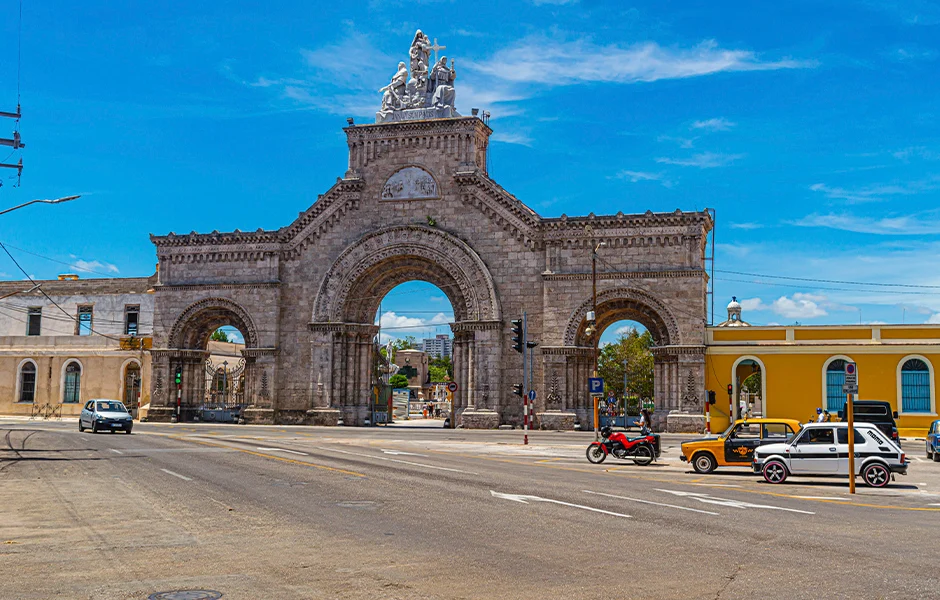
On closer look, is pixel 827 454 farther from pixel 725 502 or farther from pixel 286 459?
pixel 286 459

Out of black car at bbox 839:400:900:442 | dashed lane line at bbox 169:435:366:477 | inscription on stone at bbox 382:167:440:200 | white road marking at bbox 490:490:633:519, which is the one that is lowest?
dashed lane line at bbox 169:435:366:477

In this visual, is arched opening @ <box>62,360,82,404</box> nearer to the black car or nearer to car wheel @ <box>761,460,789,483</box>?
the black car

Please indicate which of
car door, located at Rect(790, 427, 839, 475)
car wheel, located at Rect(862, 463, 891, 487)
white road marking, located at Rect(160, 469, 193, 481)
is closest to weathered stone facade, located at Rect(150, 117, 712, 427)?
car door, located at Rect(790, 427, 839, 475)

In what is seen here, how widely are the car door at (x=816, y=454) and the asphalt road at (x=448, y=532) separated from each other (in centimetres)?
42

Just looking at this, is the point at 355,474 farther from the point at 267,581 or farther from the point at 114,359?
the point at 114,359

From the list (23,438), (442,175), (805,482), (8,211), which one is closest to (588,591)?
(805,482)

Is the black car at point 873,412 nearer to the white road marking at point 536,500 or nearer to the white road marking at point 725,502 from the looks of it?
the white road marking at point 725,502

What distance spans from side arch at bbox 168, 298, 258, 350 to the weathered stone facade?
10 cm

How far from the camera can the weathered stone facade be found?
45594mm

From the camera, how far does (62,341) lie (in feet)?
199

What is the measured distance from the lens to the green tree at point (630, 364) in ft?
281

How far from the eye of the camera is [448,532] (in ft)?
41.0

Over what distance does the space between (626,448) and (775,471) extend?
5.98 m

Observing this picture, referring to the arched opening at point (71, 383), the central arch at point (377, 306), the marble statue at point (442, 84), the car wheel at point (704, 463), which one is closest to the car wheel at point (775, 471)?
the car wheel at point (704, 463)
